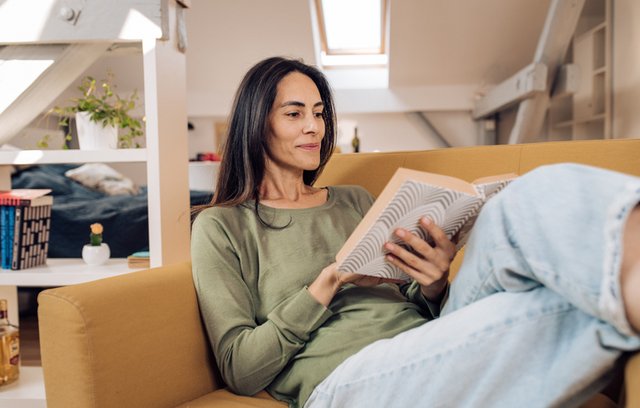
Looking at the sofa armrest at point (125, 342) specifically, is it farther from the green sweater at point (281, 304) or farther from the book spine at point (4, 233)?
the book spine at point (4, 233)

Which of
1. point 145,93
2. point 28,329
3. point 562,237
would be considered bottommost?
point 28,329

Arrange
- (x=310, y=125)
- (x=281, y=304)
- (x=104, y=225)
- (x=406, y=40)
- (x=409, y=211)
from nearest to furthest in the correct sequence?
(x=409, y=211)
(x=281, y=304)
(x=310, y=125)
(x=104, y=225)
(x=406, y=40)

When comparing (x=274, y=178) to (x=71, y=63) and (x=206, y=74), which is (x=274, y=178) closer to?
(x=71, y=63)

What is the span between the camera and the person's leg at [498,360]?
75 cm

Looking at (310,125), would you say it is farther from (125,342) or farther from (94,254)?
(94,254)

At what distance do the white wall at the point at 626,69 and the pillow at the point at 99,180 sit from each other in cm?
369

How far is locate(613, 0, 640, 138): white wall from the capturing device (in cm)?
401

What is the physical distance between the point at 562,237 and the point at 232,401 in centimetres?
67

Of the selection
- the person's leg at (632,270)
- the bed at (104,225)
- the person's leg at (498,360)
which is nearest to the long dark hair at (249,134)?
the person's leg at (498,360)

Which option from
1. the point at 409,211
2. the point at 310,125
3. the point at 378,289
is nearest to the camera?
the point at 409,211

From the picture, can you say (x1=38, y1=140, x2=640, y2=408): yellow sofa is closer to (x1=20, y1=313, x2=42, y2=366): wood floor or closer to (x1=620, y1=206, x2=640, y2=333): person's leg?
(x1=620, y1=206, x2=640, y2=333): person's leg

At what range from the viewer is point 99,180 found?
14.2 ft

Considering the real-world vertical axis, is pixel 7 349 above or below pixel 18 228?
below

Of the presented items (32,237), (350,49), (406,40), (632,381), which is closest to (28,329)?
(32,237)
